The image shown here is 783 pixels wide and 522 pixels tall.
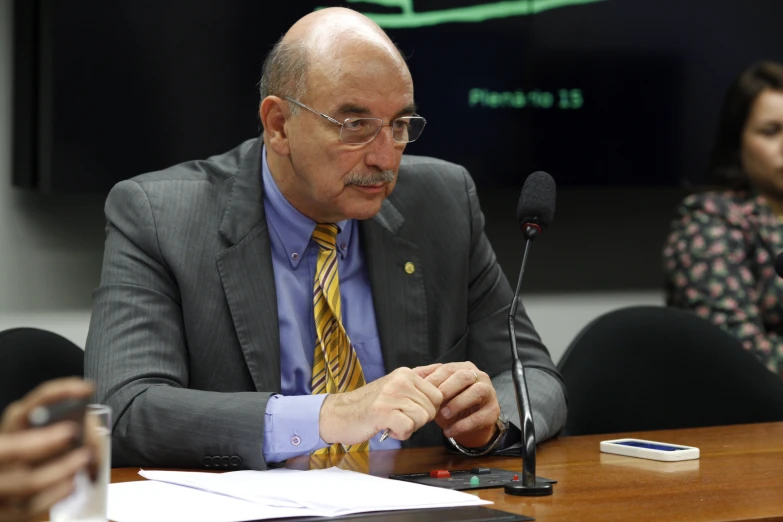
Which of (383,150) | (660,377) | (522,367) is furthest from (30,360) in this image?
(660,377)

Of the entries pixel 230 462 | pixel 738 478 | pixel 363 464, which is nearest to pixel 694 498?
pixel 738 478

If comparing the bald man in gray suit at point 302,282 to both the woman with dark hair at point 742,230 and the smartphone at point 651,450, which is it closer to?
the smartphone at point 651,450

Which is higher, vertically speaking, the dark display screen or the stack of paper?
the dark display screen

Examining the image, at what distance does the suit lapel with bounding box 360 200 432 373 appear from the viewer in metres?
2.33

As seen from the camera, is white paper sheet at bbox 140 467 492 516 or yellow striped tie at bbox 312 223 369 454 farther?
yellow striped tie at bbox 312 223 369 454

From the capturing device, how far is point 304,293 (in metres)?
2.30

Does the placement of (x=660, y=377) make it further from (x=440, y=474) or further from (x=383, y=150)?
(x=440, y=474)

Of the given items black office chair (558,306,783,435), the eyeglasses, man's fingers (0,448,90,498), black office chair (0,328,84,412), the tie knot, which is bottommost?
black office chair (558,306,783,435)

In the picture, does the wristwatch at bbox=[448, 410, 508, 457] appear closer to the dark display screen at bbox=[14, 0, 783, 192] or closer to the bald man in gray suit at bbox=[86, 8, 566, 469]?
the bald man in gray suit at bbox=[86, 8, 566, 469]

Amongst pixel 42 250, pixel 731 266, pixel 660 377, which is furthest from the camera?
pixel 731 266

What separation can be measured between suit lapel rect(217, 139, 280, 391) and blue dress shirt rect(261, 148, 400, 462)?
4 centimetres

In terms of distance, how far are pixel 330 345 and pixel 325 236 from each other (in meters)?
0.23

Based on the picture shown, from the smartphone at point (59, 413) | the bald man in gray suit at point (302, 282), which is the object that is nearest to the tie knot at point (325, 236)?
the bald man in gray suit at point (302, 282)

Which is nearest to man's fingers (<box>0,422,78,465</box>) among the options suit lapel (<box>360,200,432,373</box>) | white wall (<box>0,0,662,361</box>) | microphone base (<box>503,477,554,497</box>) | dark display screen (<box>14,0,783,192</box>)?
microphone base (<box>503,477,554,497</box>)
